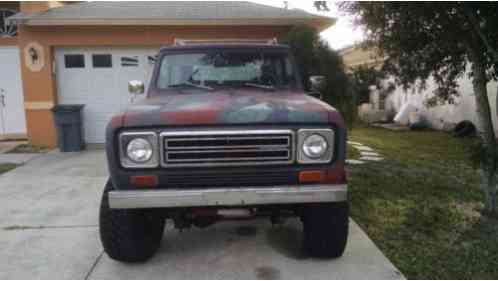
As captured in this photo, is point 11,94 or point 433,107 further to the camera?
point 433,107

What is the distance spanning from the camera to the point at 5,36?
952 cm

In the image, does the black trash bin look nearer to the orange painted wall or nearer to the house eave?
the orange painted wall

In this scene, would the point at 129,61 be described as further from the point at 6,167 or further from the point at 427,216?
the point at 427,216

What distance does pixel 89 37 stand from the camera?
340 inches

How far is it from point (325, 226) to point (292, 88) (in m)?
1.44

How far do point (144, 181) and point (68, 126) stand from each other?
669 centimetres

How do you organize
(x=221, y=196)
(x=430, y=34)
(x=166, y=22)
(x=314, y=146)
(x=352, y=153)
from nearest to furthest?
(x=221, y=196) < (x=314, y=146) < (x=430, y=34) < (x=352, y=153) < (x=166, y=22)

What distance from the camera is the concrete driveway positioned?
3104 mm

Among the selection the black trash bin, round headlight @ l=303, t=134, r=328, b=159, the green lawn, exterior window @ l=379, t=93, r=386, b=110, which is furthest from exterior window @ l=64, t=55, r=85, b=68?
exterior window @ l=379, t=93, r=386, b=110

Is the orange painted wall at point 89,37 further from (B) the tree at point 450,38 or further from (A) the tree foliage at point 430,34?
(B) the tree at point 450,38

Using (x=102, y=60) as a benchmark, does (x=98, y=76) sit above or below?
below

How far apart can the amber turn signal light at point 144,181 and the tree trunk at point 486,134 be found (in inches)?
134

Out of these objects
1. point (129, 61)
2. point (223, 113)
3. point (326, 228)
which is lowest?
point (326, 228)

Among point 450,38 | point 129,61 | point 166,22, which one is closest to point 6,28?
point 129,61
